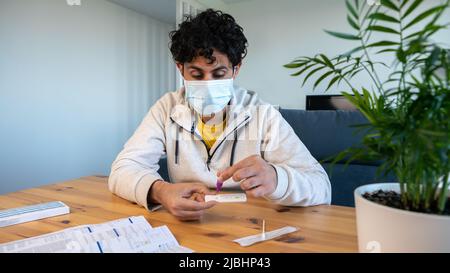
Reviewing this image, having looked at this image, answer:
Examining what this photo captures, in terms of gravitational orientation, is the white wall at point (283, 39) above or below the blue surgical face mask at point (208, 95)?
above

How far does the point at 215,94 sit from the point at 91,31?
109 inches

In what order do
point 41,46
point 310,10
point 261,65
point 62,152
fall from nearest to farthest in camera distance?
point 41,46 < point 62,152 < point 310,10 < point 261,65

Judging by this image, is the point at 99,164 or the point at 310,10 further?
the point at 310,10

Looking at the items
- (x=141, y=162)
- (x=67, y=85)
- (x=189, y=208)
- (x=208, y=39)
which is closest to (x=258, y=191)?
(x=189, y=208)

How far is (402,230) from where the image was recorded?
0.36 metres

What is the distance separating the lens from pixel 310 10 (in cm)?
362

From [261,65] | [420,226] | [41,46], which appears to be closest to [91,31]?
[41,46]

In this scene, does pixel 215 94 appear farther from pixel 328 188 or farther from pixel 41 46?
pixel 41 46

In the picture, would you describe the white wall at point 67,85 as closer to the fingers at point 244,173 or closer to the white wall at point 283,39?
the white wall at point 283,39

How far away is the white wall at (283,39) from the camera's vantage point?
11.6ft

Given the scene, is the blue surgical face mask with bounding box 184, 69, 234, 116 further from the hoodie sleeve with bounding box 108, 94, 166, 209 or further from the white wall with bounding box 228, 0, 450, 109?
the white wall with bounding box 228, 0, 450, 109

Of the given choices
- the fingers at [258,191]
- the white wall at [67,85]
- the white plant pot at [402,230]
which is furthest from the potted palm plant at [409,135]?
the white wall at [67,85]

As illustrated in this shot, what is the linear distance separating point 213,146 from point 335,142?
66 centimetres
